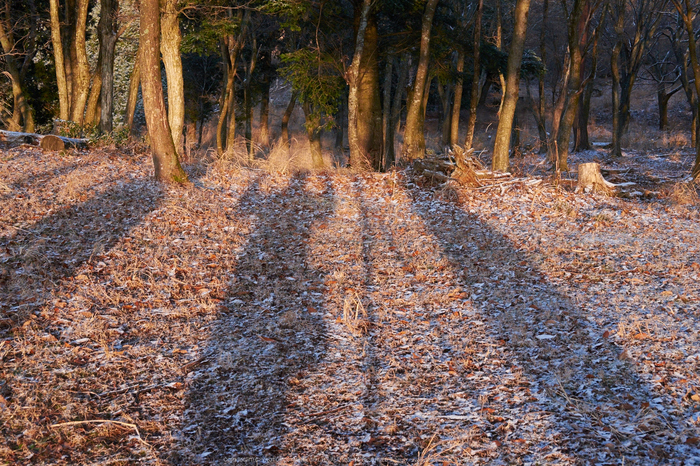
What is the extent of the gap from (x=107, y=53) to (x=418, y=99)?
→ 34.3ft

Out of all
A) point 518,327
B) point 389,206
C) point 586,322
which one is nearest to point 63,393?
point 518,327

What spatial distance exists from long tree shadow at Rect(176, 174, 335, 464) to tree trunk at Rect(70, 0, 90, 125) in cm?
1203

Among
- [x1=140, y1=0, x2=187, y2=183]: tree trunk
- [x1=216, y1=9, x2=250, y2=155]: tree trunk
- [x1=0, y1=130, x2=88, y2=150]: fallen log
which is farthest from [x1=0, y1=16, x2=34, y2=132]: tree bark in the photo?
[x1=140, y1=0, x2=187, y2=183]: tree trunk

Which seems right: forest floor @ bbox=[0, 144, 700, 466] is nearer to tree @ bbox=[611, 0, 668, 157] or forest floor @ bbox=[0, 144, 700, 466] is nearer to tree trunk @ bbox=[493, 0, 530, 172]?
tree trunk @ bbox=[493, 0, 530, 172]

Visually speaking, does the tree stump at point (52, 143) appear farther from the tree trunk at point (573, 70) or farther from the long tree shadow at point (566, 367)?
the tree trunk at point (573, 70)

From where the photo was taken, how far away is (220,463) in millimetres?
3596

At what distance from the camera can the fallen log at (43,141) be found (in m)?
13.9

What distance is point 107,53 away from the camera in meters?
17.1

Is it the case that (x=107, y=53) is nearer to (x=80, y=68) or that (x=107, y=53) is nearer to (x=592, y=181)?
(x=80, y=68)

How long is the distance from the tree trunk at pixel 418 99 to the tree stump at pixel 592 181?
4400 millimetres

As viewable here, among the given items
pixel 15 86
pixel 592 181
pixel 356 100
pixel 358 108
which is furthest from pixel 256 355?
pixel 15 86

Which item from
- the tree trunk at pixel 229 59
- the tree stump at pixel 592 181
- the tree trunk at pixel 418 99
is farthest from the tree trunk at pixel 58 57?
the tree stump at pixel 592 181

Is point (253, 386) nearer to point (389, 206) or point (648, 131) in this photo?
point (389, 206)

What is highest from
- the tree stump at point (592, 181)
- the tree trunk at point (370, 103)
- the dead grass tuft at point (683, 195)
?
the tree trunk at point (370, 103)
